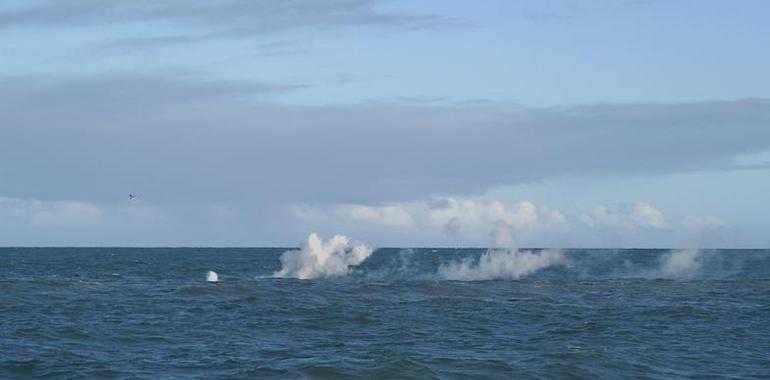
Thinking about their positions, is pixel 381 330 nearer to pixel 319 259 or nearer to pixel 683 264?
pixel 319 259

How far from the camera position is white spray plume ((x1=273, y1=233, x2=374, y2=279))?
106 m

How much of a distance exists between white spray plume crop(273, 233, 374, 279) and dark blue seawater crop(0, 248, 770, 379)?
21.3 m

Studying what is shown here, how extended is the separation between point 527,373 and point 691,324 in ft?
68.4

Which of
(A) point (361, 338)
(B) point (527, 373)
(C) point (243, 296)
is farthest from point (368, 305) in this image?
(B) point (527, 373)

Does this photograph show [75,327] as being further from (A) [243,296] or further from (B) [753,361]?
(B) [753,361]

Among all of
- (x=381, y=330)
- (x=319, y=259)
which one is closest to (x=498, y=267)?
(x=319, y=259)

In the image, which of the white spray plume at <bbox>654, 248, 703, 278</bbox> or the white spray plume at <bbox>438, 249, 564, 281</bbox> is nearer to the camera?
the white spray plume at <bbox>438, 249, 564, 281</bbox>

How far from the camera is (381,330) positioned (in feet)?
178

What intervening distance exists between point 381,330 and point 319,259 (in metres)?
53.7

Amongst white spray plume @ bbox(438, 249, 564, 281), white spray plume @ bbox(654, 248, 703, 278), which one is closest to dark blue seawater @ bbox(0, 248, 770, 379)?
white spray plume @ bbox(438, 249, 564, 281)

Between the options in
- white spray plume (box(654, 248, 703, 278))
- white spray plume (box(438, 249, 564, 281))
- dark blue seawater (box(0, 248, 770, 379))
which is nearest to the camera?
dark blue seawater (box(0, 248, 770, 379))

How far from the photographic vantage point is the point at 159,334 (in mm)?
51250

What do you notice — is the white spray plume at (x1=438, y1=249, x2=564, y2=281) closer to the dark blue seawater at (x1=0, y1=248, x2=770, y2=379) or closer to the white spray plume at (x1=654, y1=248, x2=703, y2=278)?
the white spray plume at (x1=654, y1=248, x2=703, y2=278)

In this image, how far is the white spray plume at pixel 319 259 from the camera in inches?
4193
